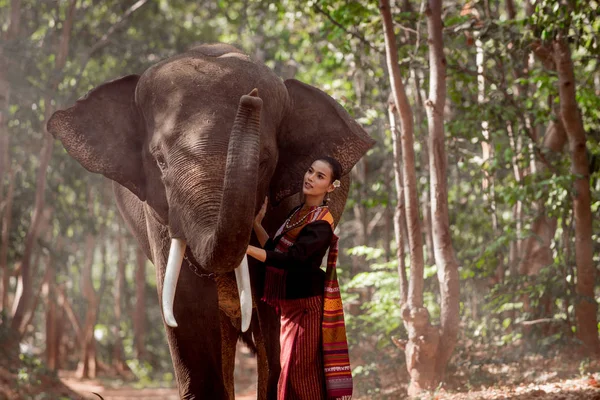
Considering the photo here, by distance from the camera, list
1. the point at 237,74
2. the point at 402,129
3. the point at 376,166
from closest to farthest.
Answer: the point at 237,74 < the point at 402,129 < the point at 376,166

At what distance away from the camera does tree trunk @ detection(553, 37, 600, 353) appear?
7.97m

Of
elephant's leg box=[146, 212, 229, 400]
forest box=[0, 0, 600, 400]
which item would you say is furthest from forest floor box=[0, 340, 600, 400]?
elephant's leg box=[146, 212, 229, 400]

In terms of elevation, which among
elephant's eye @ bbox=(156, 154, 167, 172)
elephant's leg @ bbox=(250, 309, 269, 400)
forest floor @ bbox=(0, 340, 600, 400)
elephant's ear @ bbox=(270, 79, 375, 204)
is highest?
elephant's ear @ bbox=(270, 79, 375, 204)

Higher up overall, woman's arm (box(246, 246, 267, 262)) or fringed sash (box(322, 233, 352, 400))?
woman's arm (box(246, 246, 267, 262))

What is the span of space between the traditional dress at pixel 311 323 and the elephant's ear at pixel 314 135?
0.98m

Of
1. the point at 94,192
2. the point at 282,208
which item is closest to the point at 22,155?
the point at 94,192

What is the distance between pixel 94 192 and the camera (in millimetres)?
21797

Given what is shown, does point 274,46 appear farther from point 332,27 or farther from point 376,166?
point 332,27

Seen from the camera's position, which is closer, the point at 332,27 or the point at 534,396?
the point at 534,396

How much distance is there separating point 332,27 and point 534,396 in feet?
15.1

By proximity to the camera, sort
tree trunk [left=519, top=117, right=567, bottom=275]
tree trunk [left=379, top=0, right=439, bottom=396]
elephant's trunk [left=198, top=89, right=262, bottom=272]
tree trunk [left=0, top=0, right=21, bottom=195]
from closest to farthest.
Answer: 1. elephant's trunk [left=198, top=89, right=262, bottom=272]
2. tree trunk [left=379, top=0, right=439, bottom=396]
3. tree trunk [left=519, top=117, right=567, bottom=275]
4. tree trunk [left=0, top=0, right=21, bottom=195]

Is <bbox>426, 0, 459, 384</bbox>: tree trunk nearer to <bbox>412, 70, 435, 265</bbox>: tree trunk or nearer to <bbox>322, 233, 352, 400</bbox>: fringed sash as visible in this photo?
<bbox>412, 70, 435, 265</bbox>: tree trunk

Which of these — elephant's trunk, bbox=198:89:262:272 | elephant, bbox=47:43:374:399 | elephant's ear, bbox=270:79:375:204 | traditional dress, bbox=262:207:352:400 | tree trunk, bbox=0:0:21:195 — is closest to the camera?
elephant's trunk, bbox=198:89:262:272

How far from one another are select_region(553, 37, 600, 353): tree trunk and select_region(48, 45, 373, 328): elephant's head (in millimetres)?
3013
